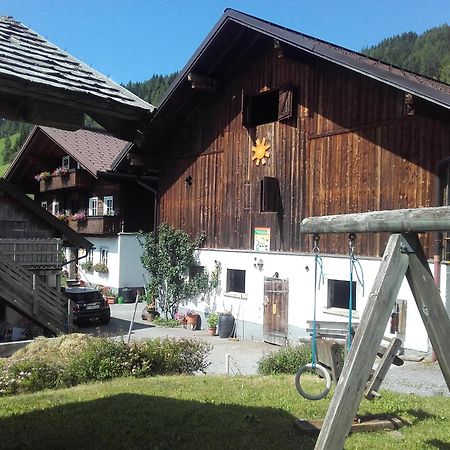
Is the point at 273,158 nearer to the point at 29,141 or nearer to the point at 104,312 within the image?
the point at 104,312

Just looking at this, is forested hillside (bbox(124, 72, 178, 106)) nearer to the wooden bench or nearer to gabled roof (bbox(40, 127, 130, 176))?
gabled roof (bbox(40, 127, 130, 176))

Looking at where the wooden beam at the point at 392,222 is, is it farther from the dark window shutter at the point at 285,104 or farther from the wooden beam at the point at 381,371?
the dark window shutter at the point at 285,104

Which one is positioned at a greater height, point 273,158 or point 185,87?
point 185,87

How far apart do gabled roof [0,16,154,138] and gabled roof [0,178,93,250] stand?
14.5 meters

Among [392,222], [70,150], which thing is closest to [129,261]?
[70,150]

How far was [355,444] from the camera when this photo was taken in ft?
18.9

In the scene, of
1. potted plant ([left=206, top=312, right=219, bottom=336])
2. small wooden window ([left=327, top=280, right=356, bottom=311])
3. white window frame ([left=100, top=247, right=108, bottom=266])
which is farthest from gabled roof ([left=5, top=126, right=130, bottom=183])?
small wooden window ([left=327, top=280, right=356, bottom=311])

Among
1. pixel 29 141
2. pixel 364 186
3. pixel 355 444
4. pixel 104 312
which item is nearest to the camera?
pixel 355 444

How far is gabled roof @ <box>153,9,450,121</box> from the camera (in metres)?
Result: 11.5

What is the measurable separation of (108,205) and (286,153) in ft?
43.0

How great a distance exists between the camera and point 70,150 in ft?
85.5

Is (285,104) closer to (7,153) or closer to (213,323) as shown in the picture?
(213,323)

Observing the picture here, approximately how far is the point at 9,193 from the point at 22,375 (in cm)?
1071

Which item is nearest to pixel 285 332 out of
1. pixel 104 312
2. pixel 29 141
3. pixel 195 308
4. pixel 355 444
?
pixel 195 308
